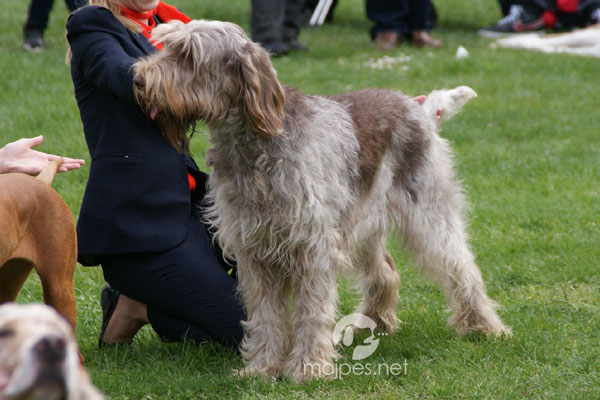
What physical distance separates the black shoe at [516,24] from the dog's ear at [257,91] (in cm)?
1071

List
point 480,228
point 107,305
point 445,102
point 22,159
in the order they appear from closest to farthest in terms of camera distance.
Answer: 1. point 22,159
2. point 107,305
3. point 445,102
4. point 480,228

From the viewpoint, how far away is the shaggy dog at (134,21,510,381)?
3428 mm

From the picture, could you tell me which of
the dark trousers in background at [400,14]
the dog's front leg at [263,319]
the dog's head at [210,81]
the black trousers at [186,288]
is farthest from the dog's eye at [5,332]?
the dark trousers in background at [400,14]

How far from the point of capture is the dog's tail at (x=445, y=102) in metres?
4.57

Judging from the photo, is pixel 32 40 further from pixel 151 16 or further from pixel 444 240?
pixel 444 240

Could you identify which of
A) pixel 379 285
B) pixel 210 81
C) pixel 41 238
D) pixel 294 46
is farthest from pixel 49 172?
pixel 294 46

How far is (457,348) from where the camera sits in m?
4.21

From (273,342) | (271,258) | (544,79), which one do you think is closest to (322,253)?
(271,258)

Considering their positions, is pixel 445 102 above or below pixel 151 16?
below

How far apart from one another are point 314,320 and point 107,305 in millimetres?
1290

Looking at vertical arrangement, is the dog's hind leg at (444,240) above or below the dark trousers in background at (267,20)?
above

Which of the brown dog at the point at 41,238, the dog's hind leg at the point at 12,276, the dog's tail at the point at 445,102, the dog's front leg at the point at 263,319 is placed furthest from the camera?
the dog's tail at the point at 445,102

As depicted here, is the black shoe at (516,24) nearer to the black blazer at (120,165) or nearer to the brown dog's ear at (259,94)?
the black blazer at (120,165)

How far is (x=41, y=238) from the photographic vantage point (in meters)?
3.13
